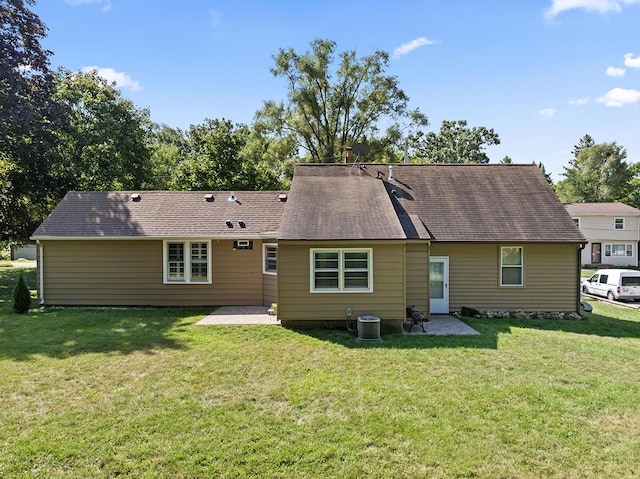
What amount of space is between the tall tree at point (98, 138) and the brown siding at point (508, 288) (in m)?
20.1

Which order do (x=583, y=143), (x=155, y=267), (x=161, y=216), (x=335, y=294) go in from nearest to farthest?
(x=335, y=294)
(x=155, y=267)
(x=161, y=216)
(x=583, y=143)

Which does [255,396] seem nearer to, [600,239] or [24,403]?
[24,403]

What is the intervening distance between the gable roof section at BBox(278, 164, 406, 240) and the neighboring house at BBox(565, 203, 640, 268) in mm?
29300

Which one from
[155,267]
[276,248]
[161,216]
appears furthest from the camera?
[161,216]

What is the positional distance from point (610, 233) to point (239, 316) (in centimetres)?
3592

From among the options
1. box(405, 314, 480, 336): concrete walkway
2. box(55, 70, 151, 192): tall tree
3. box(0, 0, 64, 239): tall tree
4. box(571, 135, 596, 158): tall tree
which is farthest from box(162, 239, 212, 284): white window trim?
box(571, 135, 596, 158): tall tree

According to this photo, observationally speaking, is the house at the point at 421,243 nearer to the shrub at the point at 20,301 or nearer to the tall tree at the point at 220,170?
the shrub at the point at 20,301

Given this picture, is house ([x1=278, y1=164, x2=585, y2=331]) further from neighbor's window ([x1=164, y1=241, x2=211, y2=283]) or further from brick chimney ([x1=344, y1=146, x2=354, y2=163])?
neighbor's window ([x1=164, y1=241, x2=211, y2=283])

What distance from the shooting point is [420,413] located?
16.9 ft

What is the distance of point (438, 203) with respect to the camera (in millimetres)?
13648

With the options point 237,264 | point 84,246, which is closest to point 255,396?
point 237,264

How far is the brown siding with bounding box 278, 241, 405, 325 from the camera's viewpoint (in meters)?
9.68

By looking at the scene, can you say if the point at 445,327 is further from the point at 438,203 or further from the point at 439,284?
the point at 438,203

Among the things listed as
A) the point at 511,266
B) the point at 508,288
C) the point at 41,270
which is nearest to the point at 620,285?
the point at 511,266
